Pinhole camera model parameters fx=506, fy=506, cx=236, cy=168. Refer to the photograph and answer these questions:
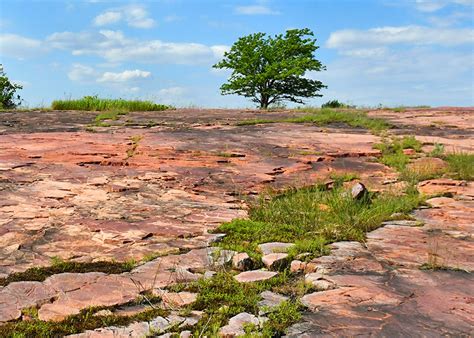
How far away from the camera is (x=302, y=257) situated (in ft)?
11.5

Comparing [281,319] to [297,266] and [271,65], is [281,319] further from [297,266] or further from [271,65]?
[271,65]

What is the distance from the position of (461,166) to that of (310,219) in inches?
123

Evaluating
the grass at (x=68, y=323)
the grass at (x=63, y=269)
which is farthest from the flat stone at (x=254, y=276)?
the grass at (x=63, y=269)

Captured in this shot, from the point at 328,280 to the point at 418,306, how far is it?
555mm

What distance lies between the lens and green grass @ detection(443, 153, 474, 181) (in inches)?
247

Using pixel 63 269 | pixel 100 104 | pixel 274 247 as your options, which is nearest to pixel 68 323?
pixel 63 269

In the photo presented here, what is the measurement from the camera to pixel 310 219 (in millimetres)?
4422

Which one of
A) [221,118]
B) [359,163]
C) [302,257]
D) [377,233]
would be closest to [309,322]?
[302,257]

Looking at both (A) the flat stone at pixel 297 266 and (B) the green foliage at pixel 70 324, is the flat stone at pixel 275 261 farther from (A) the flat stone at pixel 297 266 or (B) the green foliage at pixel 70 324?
(B) the green foliage at pixel 70 324

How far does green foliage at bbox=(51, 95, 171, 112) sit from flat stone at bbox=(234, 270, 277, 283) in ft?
39.3

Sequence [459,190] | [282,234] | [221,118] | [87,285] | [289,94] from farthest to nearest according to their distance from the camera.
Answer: [289,94] → [221,118] → [459,190] → [282,234] → [87,285]

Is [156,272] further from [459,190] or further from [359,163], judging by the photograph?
[359,163]

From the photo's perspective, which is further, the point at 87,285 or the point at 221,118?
the point at 221,118

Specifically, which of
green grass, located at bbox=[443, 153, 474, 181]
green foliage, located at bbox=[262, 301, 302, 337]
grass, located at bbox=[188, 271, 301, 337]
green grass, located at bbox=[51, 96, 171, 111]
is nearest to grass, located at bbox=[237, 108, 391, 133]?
green grass, located at bbox=[443, 153, 474, 181]
